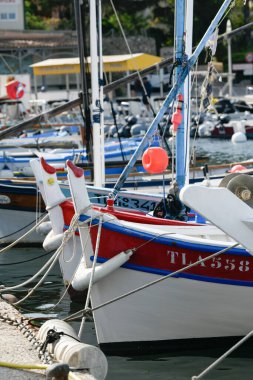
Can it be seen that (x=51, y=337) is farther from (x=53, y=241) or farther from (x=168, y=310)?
(x=53, y=241)

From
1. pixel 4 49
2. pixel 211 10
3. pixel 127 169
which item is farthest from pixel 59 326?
pixel 211 10

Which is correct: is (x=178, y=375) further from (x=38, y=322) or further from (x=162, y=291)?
(x=38, y=322)

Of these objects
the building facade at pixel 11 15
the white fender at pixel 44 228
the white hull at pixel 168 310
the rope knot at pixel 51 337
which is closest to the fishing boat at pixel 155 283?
the white hull at pixel 168 310

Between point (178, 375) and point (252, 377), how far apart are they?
730mm

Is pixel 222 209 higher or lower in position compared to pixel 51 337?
Result: higher

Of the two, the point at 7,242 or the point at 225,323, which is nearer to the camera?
the point at 225,323

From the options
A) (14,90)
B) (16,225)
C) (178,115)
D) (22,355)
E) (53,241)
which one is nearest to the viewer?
(22,355)

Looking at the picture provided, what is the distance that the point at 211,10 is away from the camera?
206 ft

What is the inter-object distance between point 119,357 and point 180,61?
4212 mm

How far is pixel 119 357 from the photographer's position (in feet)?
A: 34.7

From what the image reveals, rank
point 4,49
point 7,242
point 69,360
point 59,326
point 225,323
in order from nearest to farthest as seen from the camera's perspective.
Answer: point 69,360 → point 59,326 → point 225,323 → point 7,242 → point 4,49

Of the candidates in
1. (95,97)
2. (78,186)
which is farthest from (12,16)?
(78,186)

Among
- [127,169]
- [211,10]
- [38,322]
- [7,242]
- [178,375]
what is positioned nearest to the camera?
[178,375]

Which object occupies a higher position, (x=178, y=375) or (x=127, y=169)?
(x=127, y=169)
